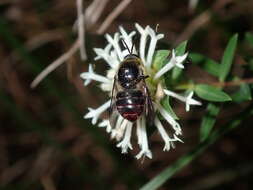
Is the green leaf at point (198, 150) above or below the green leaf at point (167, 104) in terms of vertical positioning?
below

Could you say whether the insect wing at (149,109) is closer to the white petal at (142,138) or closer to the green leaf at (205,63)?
the white petal at (142,138)

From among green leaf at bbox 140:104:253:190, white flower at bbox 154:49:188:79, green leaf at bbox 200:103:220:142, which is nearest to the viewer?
white flower at bbox 154:49:188:79

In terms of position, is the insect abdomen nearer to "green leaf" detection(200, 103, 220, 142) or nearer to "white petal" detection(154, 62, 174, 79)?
"white petal" detection(154, 62, 174, 79)

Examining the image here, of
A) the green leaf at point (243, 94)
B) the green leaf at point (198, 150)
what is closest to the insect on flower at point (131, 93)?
the green leaf at point (198, 150)

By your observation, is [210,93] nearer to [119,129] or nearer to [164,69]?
[164,69]

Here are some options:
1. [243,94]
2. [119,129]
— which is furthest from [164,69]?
[243,94]

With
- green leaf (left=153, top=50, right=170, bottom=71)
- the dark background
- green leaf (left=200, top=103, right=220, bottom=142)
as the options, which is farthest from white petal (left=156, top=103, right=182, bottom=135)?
the dark background
